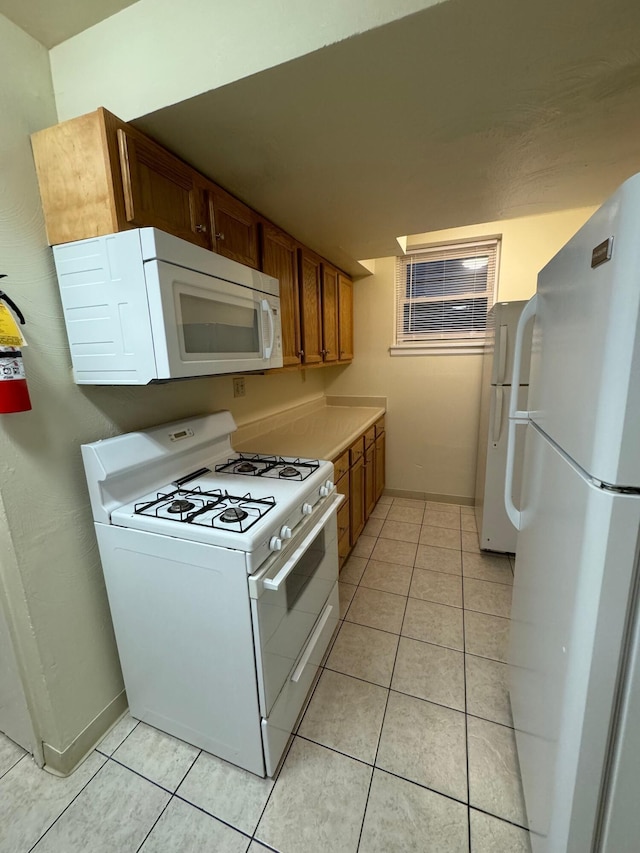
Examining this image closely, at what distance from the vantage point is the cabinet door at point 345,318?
10.1 feet

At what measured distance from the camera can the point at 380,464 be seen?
133 inches

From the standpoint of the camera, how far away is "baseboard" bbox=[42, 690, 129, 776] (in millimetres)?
1271

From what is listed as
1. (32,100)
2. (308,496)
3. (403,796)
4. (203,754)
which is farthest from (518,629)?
(32,100)

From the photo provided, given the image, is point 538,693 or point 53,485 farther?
point 53,485

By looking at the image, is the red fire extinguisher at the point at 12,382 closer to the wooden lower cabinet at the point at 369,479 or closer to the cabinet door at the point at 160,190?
the cabinet door at the point at 160,190

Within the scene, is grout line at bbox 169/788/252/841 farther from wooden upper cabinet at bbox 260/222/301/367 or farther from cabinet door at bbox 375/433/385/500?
cabinet door at bbox 375/433/385/500

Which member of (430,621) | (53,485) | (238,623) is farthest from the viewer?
(430,621)

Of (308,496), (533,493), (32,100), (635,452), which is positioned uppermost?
(32,100)

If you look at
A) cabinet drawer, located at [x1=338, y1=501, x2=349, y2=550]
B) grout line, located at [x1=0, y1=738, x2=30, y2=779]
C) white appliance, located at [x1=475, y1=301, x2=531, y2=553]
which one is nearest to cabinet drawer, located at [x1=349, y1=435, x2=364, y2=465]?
cabinet drawer, located at [x1=338, y1=501, x2=349, y2=550]

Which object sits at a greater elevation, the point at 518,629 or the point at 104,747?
the point at 518,629

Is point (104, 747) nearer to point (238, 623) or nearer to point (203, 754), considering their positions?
point (203, 754)

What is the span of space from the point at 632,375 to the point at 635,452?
0.41 feet

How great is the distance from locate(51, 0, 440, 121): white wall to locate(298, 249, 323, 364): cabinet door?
1277 millimetres

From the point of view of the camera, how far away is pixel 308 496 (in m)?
1.44
